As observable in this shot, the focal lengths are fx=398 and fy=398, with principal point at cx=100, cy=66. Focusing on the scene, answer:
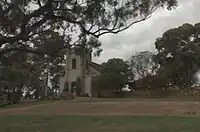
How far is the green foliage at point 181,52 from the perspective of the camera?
61.8m

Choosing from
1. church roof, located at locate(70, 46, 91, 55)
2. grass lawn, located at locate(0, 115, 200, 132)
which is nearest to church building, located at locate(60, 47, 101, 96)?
grass lawn, located at locate(0, 115, 200, 132)

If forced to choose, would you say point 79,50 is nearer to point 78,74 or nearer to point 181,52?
point 181,52

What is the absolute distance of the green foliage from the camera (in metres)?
61.8

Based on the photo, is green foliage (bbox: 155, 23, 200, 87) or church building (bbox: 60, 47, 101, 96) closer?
green foliage (bbox: 155, 23, 200, 87)

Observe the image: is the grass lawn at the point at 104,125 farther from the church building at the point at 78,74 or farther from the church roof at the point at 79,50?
the church building at the point at 78,74

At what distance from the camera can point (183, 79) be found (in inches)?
2586

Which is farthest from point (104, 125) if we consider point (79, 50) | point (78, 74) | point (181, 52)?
point (78, 74)

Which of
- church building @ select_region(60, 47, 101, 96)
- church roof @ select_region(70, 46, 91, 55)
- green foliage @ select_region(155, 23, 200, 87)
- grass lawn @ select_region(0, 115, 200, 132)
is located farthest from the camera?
church building @ select_region(60, 47, 101, 96)

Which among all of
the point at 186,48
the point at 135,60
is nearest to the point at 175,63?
the point at 186,48

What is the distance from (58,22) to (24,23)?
2770mm

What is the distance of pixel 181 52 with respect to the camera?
62.0 m

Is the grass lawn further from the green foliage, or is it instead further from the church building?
the church building

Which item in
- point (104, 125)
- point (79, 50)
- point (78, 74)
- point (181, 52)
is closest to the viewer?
point (79, 50)

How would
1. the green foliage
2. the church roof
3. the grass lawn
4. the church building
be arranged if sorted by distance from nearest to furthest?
the grass lawn → the church roof → the green foliage → the church building
